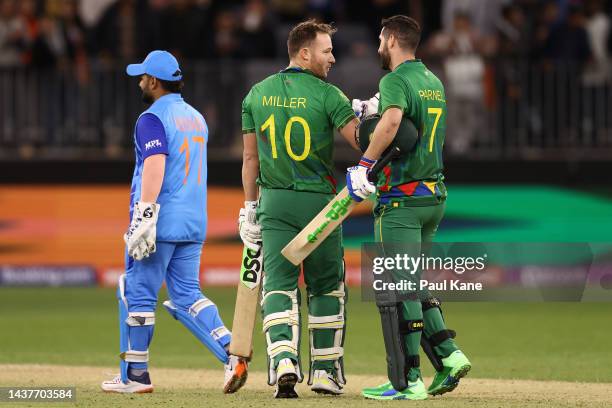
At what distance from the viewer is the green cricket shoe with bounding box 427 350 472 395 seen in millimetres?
9078

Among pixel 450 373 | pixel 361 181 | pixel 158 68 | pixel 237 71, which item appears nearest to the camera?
Result: pixel 361 181

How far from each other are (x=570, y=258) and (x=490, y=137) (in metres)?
2.06

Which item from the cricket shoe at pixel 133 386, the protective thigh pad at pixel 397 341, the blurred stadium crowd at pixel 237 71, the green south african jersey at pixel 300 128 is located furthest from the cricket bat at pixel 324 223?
Result: the blurred stadium crowd at pixel 237 71

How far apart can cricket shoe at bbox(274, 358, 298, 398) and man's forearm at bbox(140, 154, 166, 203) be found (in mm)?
1507

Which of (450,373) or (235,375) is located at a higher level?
(450,373)

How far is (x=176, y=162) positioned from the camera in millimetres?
9711

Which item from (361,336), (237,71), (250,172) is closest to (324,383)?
(250,172)

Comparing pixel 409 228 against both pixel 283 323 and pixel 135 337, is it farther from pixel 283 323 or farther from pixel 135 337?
pixel 135 337

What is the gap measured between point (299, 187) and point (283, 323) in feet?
3.04

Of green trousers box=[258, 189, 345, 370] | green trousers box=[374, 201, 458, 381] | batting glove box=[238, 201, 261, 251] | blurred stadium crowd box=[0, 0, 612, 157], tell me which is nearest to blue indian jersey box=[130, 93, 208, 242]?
batting glove box=[238, 201, 261, 251]

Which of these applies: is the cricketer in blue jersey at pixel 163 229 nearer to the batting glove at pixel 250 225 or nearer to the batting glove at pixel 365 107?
the batting glove at pixel 250 225

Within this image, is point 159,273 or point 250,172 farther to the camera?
point 159,273

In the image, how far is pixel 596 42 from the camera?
19797 millimetres

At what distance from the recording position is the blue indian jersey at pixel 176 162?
960 centimetres
